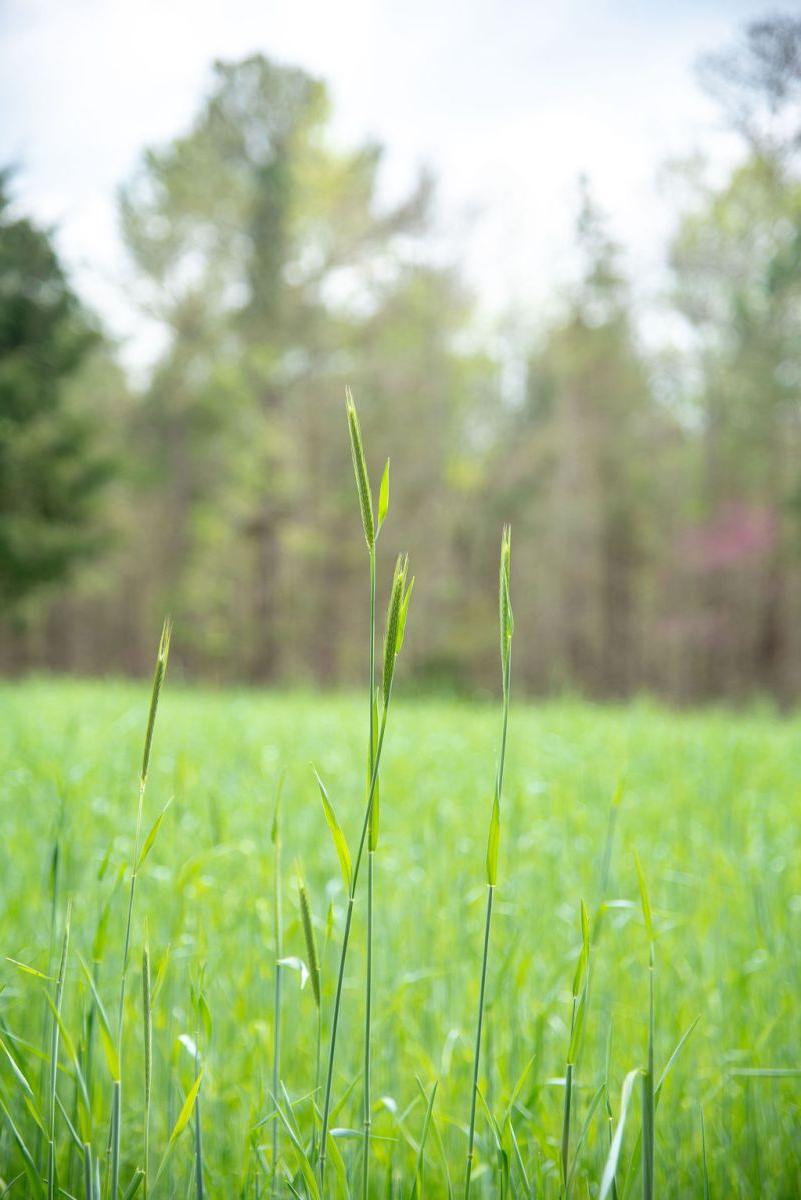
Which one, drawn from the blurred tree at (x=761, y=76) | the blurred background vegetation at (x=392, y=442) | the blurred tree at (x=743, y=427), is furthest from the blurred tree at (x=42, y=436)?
the blurred tree at (x=743, y=427)

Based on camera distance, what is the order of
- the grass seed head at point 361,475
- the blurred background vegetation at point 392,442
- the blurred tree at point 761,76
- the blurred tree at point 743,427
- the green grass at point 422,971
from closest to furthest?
1. the grass seed head at point 361,475
2. the green grass at point 422,971
3. the blurred tree at point 761,76
4. the blurred tree at point 743,427
5. the blurred background vegetation at point 392,442

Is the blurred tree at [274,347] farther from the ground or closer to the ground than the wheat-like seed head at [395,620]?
farther from the ground

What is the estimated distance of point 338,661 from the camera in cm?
2045

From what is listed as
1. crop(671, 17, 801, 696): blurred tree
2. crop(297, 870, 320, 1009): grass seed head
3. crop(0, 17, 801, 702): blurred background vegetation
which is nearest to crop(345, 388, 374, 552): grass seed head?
crop(297, 870, 320, 1009): grass seed head

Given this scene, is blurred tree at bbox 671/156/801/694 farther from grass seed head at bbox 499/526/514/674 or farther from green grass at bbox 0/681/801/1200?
grass seed head at bbox 499/526/514/674

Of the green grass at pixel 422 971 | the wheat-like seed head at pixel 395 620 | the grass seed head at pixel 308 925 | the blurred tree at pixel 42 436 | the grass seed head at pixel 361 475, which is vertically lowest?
the green grass at pixel 422 971

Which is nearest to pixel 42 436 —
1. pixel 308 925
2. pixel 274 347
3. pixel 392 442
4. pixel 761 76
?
pixel 274 347

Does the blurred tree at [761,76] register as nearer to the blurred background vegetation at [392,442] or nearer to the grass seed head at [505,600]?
the grass seed head at [505,600]

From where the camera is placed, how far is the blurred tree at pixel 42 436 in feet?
26.3

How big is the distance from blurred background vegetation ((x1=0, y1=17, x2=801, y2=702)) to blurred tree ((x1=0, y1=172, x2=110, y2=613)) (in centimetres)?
6

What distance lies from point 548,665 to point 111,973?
16479mm

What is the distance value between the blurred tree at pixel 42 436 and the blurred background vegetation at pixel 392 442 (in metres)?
0.06

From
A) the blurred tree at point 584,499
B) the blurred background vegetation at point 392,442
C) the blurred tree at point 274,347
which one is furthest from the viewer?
the blurred tree at point 584,499

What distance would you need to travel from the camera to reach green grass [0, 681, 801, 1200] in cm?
130
